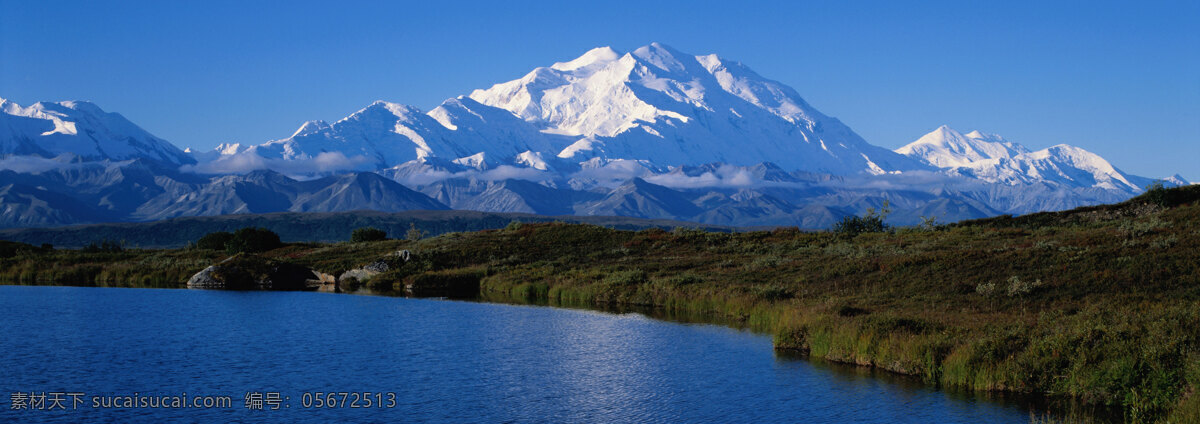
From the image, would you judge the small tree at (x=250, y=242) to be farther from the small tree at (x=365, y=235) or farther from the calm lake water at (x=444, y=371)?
the calm lake water at (x=444, y=371)

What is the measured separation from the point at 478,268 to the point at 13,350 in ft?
153

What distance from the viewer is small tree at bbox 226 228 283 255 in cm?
10756

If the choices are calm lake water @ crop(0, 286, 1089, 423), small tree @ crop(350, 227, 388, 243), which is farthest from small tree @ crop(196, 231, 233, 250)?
calm lake water @ crop(0, 286, 1089, 423)

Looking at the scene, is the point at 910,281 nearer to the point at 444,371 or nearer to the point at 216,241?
the point at 444,371

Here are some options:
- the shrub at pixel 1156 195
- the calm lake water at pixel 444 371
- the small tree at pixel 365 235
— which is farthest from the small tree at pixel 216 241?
the shrub at pixel 1156 195

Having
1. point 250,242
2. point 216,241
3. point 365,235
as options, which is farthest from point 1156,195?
point 216,241

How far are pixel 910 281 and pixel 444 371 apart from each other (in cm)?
2810

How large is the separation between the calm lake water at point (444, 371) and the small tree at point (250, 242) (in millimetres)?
51918

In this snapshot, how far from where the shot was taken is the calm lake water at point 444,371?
98.9 ft

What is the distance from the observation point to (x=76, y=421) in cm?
2788

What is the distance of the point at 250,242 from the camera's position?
109875 millimetres

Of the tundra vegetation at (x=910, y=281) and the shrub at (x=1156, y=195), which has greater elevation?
the shrub at (x=1156, y=195)

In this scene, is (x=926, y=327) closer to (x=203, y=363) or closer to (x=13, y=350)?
(x=203, y=363)

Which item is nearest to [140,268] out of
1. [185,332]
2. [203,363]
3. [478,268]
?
[478,268]
